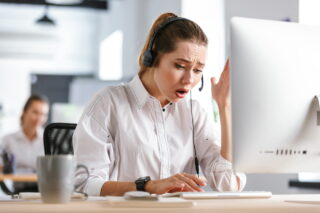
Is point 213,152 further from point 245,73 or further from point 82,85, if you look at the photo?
point 82,85

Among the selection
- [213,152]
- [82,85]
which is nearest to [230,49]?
[213,152]

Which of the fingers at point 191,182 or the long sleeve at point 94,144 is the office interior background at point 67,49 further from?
the fingers at point 191,182

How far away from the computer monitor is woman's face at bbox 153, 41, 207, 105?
632mm

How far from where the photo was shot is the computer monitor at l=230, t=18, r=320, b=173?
1267 mm

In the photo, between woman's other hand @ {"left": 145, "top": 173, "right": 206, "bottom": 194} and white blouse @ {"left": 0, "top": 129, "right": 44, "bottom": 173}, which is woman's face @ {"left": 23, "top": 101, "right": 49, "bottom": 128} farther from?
woman's other hand @ {"left": 145, "top": 173, "right": 206, "bottom": 194}

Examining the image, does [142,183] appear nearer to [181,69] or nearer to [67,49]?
[181,69]

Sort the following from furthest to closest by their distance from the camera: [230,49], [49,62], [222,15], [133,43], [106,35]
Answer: [49,62], [106,35], [133,43], [222,15], [230,49]

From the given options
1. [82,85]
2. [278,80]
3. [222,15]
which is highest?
[222,15]

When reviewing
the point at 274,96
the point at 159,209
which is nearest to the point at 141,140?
the point at 274,96

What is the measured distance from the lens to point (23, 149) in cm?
502

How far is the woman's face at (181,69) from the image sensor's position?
1.92 meters

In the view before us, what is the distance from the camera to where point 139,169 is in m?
1.97

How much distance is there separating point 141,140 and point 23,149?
3287 mm

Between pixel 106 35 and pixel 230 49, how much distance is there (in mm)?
7407
